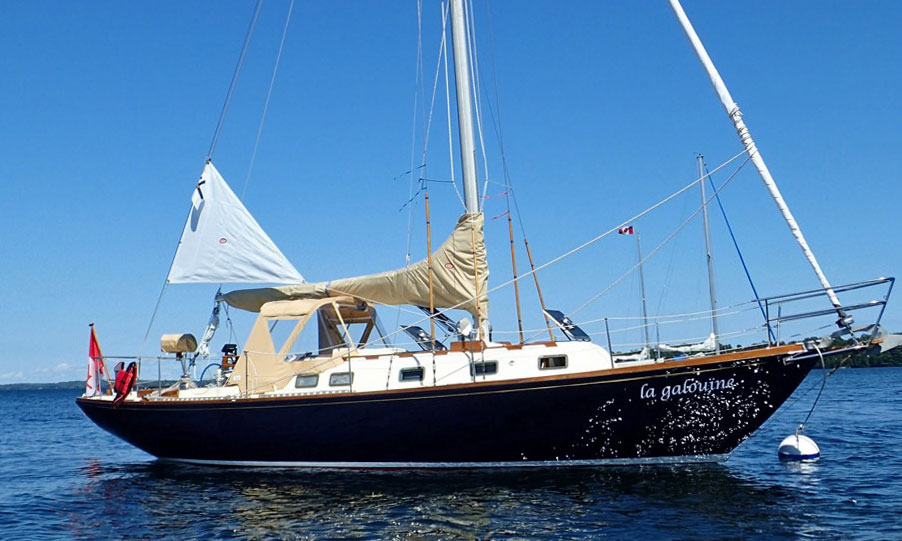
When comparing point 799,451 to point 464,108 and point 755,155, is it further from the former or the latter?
point 464,108

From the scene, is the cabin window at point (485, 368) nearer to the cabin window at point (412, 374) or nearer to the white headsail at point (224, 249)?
the cabin window at point (412, 374)

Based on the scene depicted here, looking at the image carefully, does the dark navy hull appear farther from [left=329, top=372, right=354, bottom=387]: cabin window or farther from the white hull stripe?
[left=329, top=372, right=354, bottom=387]: cabin window

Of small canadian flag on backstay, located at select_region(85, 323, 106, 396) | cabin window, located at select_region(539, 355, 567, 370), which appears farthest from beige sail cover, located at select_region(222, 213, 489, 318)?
small canadian flag on backstay, located at select_region(85, 323, 106, 396)

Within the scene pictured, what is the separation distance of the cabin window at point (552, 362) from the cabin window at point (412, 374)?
2301mm

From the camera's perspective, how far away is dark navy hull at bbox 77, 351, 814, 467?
1314 cm

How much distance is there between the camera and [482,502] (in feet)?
39.5

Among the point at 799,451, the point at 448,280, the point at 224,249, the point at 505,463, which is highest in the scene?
the point at 224,249

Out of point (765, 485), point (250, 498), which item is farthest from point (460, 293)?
point (765, 485)

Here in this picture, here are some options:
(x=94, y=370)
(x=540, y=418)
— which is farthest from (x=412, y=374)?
(x=94, y=370)

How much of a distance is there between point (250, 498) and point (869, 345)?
10.9 meters

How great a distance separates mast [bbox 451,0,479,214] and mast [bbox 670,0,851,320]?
466 cm

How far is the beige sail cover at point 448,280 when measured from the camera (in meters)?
15.8

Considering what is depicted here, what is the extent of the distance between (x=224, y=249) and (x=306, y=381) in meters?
4.44

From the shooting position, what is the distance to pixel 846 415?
26719mm
